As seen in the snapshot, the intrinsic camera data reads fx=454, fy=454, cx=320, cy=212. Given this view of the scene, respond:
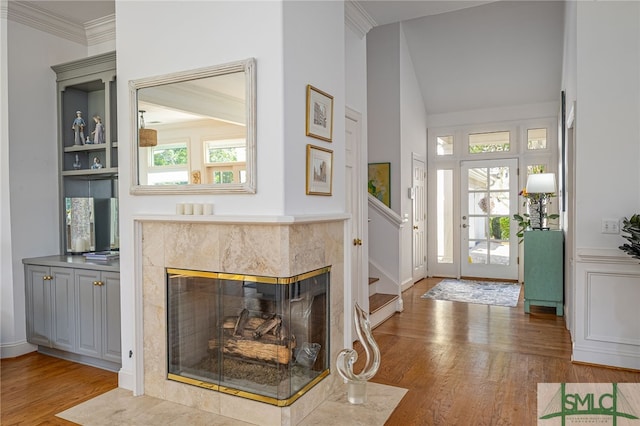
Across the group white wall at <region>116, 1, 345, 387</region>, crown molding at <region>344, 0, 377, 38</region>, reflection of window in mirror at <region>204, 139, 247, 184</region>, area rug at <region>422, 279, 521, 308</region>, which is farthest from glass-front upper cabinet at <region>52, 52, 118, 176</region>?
area rug at <region>422, 279, 521, 308</region>

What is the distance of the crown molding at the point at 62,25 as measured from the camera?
147 inches

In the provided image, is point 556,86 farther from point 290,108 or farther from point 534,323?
point 290,108

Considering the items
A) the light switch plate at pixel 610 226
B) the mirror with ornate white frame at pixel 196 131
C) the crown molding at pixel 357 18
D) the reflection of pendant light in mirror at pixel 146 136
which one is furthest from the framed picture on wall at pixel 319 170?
the light switch plate at pixel 610 226

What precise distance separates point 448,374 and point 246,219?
192cm

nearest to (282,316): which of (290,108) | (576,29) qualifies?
(290,108)

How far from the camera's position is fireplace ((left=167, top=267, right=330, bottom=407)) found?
2602 mm

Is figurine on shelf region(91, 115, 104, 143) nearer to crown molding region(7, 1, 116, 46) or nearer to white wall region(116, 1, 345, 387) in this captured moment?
crown molding region(7, 1, 116, 46)

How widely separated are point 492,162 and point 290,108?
17.9 feet

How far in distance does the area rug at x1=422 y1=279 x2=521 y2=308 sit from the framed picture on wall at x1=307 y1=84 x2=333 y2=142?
3641mm

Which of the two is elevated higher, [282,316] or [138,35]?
[138,35]

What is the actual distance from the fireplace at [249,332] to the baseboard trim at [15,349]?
1.73 m

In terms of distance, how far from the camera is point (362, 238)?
169 inches

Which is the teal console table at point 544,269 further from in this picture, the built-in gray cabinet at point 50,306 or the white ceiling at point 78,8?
the white ceiling at point 78,8

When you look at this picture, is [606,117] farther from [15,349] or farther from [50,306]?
[15,349]
